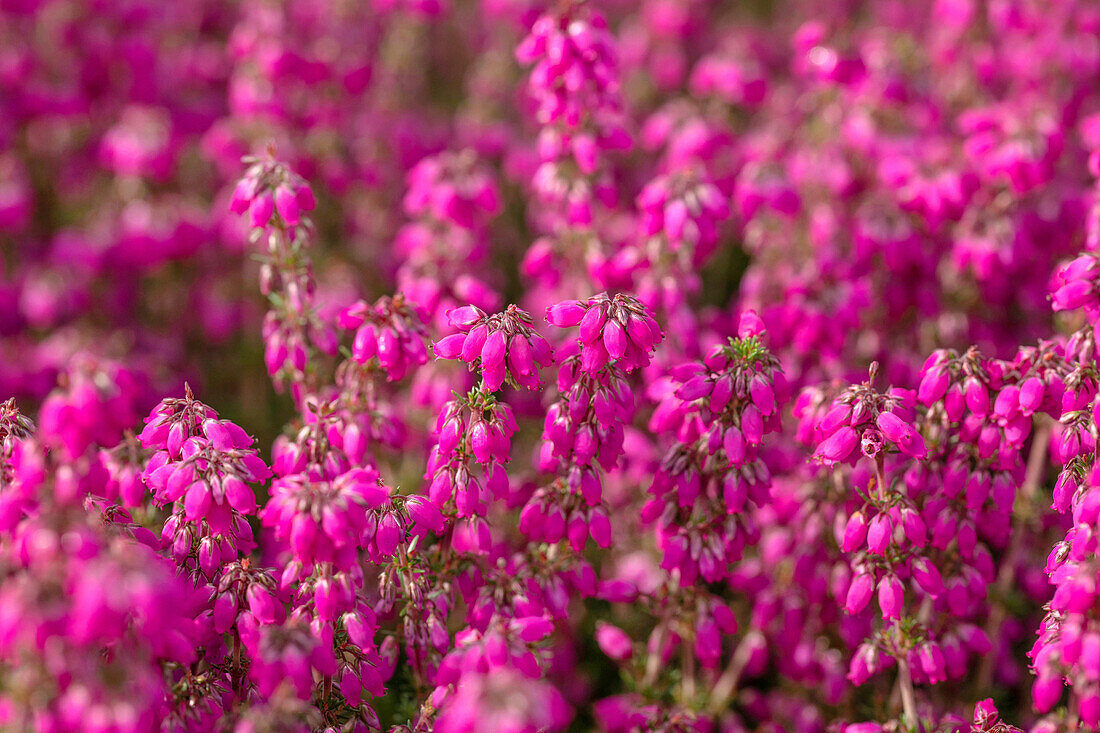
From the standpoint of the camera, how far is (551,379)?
6.62m

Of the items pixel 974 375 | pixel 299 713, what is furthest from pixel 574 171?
pixel 299 713

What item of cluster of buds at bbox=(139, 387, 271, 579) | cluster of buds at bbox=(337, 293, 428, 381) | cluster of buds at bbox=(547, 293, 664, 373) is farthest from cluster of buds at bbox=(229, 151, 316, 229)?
cluster of buds at bbox=(547, 293, 664, 373)

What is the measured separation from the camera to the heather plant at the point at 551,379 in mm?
3262

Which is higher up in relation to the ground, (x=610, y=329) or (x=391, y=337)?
(x=391, y=337)

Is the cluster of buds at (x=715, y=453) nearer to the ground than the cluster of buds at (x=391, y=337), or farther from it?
nearer to the ground

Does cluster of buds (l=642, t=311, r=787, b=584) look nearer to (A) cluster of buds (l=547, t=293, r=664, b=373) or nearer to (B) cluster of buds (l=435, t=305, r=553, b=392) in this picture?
(A) cluster of buds (l=547, t=293, r=664, b=373)

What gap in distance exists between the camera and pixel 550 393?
509cm

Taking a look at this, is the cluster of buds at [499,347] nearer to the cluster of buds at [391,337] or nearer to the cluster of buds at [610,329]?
the cluster of buds at [610,329]

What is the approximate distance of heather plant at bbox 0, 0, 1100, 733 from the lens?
326 cm

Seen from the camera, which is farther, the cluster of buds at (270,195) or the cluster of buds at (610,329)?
the cluster of buds at (270,195)

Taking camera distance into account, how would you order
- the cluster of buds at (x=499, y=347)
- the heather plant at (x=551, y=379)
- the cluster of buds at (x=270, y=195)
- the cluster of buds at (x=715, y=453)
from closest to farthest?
1. the heather plant at (x=551, y=379)
2. the cluster of buds at (x=499, y=347)
3. the cluster of buds at (x=715, y=453)
4. the cluster of buds at (x=270, y=195)

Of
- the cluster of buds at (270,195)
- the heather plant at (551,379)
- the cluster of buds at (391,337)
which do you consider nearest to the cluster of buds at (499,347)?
the heather plant at (551,379)

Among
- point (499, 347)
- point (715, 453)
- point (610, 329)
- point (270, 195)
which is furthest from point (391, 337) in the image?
point (715, 453)

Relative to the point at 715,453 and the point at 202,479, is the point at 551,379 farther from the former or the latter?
the point at 202,479
